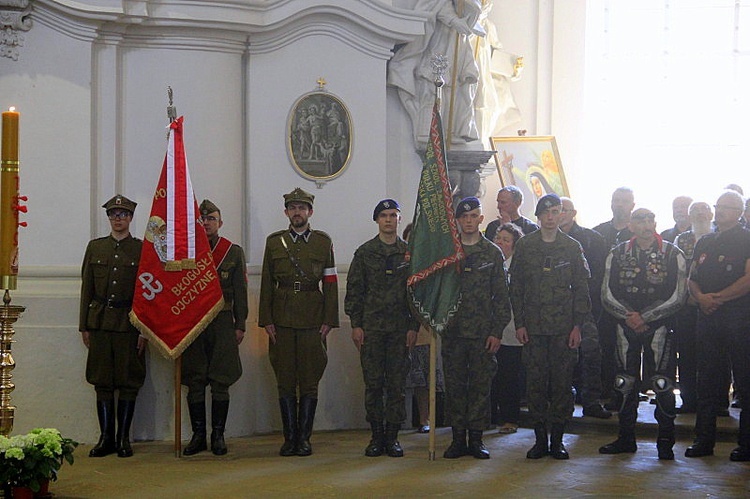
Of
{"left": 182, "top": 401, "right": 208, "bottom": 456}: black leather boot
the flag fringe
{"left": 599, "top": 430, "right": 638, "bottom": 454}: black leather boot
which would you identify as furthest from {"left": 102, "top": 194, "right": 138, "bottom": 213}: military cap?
{"left": 599, "top": 430, "right": 638, "bottom": 454}: black leather boot

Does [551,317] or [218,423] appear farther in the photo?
[218,423]

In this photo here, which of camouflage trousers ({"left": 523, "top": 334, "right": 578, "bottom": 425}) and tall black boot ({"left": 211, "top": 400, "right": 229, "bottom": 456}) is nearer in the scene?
camouflage trousers ({"left": 523, "top": 334, "right": 578, "bottom": 425})

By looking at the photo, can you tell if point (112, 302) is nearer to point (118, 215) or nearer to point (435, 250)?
point (118, 215)

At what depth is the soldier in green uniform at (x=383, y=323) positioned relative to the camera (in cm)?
780

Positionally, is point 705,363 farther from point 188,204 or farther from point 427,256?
point 188,204

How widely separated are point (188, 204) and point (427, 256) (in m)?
1.63

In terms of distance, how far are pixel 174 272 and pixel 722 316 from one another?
3.60 m

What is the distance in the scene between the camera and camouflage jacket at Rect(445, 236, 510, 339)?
7648 mm

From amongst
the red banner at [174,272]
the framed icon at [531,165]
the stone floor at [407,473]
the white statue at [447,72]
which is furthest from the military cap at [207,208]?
the framed icon at [531,165]

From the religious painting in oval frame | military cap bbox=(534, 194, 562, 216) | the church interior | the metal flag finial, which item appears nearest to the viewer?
the church interior

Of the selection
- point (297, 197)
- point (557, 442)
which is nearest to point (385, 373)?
point (557, 442)

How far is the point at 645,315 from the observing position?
25.0 ft

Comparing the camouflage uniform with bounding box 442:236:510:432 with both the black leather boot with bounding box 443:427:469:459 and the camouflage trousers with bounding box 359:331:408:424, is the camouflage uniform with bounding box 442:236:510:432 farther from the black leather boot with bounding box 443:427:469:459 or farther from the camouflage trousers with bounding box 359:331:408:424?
the camouflage trousers with bounding box 359:331:408:424

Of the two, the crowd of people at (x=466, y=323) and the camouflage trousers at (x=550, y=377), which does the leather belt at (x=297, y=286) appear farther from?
the camouflage trousers at (x=550, y=377)
